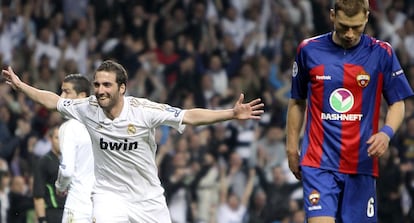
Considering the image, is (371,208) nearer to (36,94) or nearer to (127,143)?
(127,143)

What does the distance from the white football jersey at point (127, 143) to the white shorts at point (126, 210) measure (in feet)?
0.18

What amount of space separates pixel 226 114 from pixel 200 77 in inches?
445

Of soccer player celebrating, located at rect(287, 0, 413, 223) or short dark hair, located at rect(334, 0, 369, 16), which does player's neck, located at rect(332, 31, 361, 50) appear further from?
short dark hair, located at rect(334, 0, 369, 16)

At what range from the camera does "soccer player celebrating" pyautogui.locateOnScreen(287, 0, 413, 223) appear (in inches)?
369

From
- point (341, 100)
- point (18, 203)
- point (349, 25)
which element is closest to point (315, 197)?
point (341, 100)

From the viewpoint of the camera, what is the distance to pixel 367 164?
9.45m

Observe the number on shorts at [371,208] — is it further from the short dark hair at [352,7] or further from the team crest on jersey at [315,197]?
the short dark hair at [352,7]

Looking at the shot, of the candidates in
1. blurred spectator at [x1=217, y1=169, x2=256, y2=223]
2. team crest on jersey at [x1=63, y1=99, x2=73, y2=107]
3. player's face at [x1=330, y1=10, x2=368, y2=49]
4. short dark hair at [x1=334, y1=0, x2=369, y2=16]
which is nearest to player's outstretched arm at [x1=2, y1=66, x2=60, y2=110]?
team crest on jersey at [x1=63, y1=99, x2=73, y2=107]

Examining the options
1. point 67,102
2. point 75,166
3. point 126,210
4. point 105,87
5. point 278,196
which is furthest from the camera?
point 278,196

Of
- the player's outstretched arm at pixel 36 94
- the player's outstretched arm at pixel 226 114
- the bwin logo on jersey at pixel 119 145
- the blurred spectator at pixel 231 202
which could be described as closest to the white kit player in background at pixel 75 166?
the player's outstretched arm at pixel 36 94

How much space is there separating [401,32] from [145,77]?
473 cm

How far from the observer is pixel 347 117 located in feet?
30.8

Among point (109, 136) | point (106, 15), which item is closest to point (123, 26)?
point (106, 15)

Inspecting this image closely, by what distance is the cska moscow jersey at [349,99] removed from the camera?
938 centimetres
